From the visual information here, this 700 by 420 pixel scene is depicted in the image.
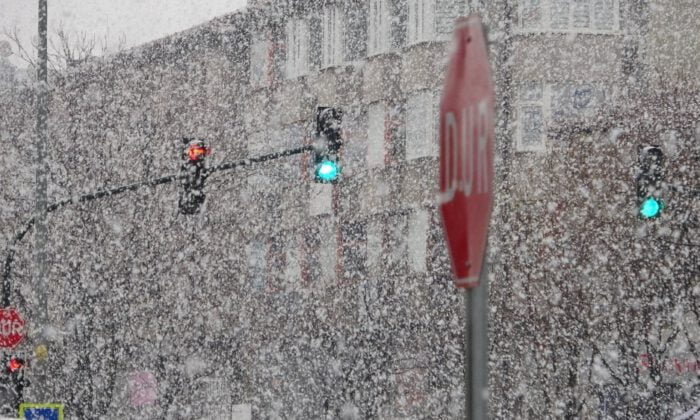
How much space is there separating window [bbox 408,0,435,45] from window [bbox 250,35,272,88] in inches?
246

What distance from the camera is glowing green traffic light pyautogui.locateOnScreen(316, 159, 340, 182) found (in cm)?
1237

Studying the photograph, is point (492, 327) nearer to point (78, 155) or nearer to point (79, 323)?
point (79, 323)

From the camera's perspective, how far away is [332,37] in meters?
32.9

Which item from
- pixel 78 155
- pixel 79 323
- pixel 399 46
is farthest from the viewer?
pixel 399 46

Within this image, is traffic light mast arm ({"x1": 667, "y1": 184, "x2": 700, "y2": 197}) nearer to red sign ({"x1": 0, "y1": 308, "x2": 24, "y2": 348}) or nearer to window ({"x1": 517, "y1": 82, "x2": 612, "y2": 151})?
red sign ({"x1": 0, "y1": 308, "x2": 24, "y2": 348})

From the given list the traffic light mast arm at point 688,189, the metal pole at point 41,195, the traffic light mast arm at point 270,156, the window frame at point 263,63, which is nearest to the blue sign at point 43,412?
the metal pole at point 41,195

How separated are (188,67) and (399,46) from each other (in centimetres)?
872

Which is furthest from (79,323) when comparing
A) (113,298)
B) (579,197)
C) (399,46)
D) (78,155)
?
(399,46)

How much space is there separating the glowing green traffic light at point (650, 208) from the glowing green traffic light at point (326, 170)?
3268 mm

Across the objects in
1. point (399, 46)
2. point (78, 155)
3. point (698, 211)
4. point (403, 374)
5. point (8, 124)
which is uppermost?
point (399, 46)

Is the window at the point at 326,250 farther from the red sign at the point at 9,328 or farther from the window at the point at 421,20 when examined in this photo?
the red sign at the point at 9,328

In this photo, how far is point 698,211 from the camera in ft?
59.6

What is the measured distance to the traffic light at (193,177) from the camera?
1330 centimetres

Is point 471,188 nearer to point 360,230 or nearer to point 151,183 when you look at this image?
point 151,183
